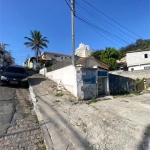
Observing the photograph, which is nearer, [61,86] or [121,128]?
[121,128]

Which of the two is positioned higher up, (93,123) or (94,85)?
(94,85)

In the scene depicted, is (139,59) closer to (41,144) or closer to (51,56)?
(51,56)

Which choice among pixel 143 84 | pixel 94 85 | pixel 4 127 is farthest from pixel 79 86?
pixel 143 84

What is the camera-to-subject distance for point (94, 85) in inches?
349

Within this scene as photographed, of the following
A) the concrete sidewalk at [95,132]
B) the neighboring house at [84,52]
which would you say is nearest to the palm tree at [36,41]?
the neighboring house at [84,52]

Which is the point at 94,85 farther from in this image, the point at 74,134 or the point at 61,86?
the point at 74,134

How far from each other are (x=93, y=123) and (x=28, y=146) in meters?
2.18

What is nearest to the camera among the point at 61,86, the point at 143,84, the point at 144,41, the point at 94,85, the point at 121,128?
the point at 121,128

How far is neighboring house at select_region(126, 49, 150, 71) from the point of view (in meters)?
29.3

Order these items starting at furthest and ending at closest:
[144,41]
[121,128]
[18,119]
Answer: [144,41], [18,119], [121,128]

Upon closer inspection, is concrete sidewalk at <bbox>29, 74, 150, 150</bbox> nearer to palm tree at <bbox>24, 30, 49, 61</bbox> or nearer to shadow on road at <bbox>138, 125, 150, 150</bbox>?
shadow on road at <bbox>138, 125, 150, 150</bbox>

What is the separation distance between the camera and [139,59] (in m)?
30.0

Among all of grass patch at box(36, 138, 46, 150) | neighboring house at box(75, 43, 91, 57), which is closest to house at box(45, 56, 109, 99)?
grass patch at box(36, 138, 46, 150)

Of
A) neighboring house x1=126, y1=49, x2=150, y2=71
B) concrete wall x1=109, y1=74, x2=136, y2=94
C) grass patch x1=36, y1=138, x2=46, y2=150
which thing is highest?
neighboring house x1=126, y1=49, x2=150, y2=71
